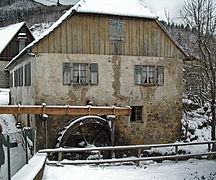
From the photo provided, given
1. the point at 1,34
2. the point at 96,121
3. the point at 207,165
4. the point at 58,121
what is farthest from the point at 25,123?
the point at 1,34

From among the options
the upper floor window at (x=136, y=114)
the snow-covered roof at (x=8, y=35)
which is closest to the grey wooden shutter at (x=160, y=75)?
the upper floor window at (x=136, y=114)

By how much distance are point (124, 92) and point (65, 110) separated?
3.37 metres

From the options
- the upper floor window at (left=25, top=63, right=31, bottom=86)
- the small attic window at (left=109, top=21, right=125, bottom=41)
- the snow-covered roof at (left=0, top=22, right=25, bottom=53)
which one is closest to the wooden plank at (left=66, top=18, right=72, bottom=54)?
the small attic window at (left=109, top=21, right=125, bottom=41)

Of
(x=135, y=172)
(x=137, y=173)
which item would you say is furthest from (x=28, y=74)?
(x=137, y=173)

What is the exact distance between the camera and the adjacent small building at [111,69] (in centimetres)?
1560

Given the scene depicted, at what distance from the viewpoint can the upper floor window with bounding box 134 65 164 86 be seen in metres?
17.2

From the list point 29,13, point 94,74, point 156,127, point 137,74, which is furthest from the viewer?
point 29,13

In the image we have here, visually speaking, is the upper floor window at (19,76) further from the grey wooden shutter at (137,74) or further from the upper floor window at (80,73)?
the grey wooden shutter at (137,74)

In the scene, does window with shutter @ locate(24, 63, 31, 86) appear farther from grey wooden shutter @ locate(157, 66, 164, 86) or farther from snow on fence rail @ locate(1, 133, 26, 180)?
snow on fence rail @ locate(1, 133, 26, 180)

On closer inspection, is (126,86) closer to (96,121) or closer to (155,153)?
(96,121)

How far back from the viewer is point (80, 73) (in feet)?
52.9

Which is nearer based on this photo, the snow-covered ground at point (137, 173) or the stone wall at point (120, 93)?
the snow-covered ground at point (137, 173)

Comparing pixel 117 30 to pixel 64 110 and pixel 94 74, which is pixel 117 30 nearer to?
pixel 94 74

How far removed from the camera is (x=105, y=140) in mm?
16516
